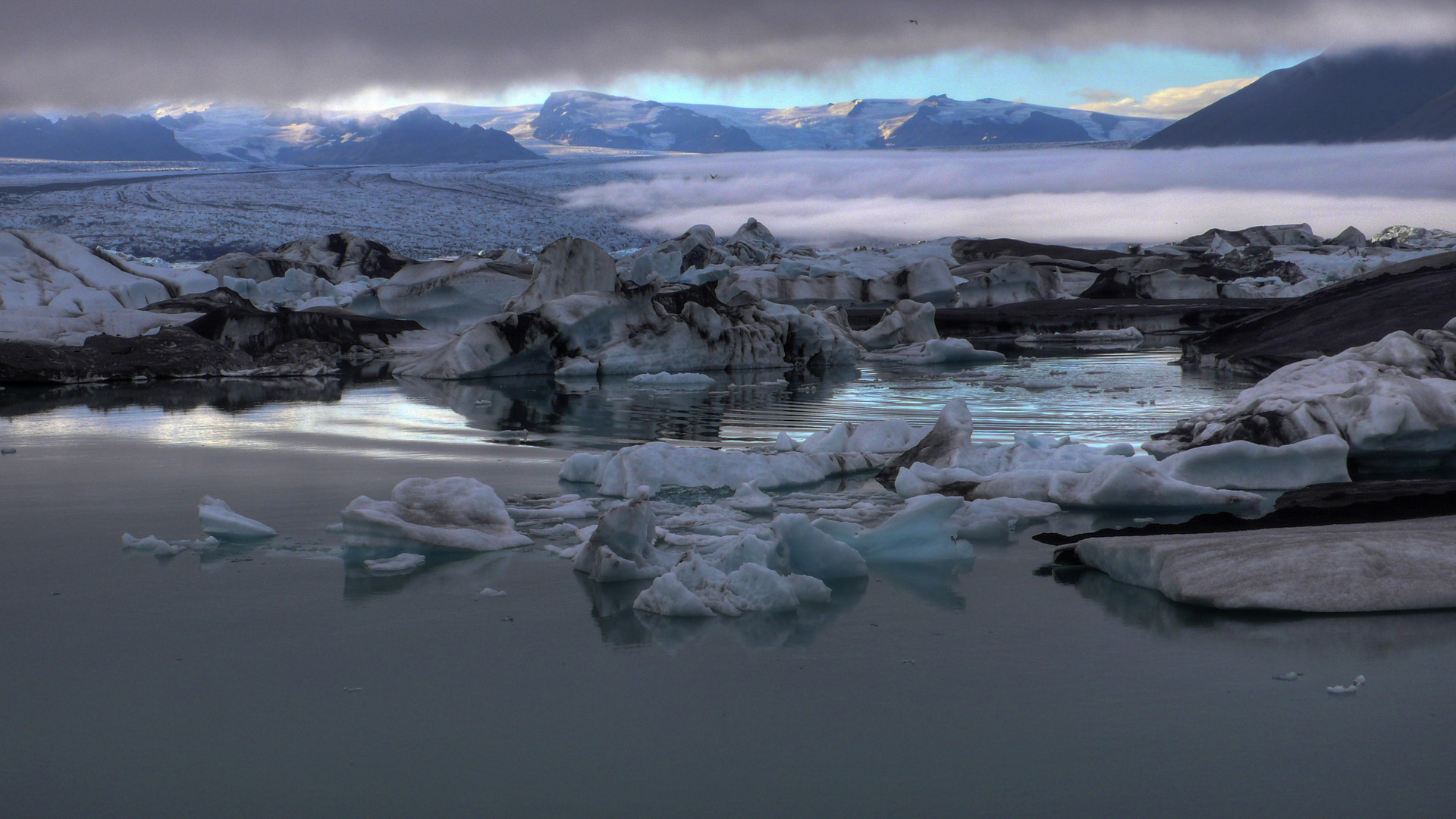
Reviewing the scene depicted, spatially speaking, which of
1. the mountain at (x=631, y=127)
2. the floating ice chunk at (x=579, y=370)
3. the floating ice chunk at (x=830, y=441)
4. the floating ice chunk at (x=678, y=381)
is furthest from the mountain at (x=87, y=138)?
the floating ice chunk at (x=830, y=441)

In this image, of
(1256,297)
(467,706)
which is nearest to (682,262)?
(1256,297)

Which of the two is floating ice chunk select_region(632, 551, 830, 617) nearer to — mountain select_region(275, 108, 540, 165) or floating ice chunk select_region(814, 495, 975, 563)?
floating ice chunk select_region(814, 495, 975, 563)

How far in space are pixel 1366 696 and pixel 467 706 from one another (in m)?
1.93

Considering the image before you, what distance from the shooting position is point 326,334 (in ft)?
53.8

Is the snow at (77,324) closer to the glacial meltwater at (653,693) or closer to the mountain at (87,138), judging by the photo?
the glacial meltwater at (653,693)

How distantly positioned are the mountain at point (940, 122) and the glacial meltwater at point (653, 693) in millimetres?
116360

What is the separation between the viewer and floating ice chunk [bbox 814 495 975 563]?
4121 mm

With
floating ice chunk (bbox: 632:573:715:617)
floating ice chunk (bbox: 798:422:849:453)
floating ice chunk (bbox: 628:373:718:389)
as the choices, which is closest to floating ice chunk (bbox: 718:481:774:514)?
floating ice chunk (bbox: 798:422:849:453)

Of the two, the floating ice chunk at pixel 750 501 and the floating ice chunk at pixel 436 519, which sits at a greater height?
the floating ice chunk at pixel 436 519

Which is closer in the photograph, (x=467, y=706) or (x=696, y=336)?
(x=467, y=706)

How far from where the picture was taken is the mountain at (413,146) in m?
102

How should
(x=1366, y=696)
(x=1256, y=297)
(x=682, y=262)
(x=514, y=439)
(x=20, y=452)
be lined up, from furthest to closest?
(x=682, y=262), (x=1256, y=297), (x=514, y=439), (x=20, y=452), (x=1366, y=696)

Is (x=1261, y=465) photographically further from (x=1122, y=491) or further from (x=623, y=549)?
(x=623, y=549)

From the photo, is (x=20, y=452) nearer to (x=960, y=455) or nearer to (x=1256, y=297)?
(x=960, y=455)
